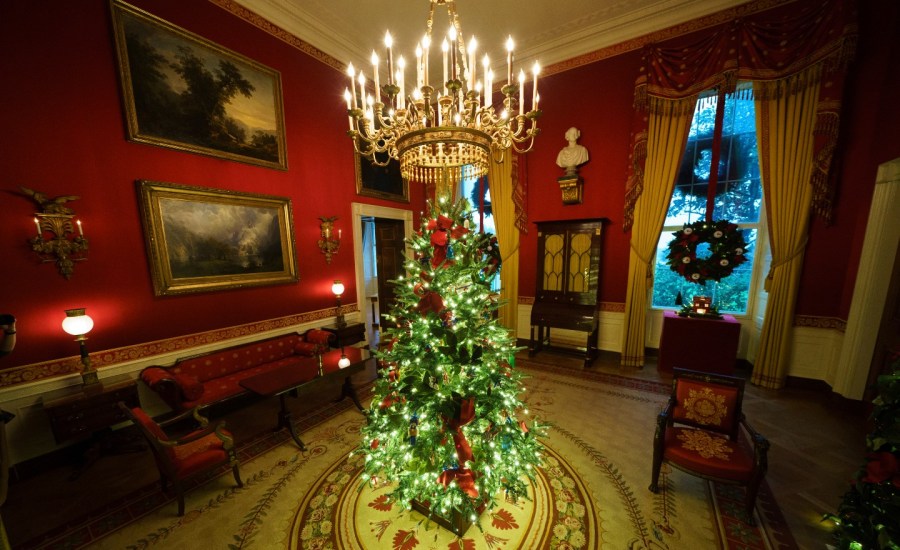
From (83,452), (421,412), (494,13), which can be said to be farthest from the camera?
(494,13)

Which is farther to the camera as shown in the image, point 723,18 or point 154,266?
point 723,18

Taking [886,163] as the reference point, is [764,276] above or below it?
below

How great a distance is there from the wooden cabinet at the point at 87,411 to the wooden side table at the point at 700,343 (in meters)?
6.72

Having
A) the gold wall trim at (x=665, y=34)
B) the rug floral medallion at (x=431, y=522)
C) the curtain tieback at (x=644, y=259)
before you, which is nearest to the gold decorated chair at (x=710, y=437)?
the rug floral medallion at (x=431, y=522)

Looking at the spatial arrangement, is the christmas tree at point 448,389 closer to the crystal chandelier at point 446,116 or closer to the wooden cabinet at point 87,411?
the crystal chandelier at point 446,116

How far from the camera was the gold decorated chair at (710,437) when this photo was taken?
2100 mm

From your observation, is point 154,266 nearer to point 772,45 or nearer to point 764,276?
point 772,45

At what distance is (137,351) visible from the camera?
3.33 m

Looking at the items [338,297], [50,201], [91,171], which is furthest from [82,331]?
[338,297]

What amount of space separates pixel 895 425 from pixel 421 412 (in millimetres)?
2374

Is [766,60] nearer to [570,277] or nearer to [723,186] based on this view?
[723,186]

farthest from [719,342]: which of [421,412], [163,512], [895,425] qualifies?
[163,512]

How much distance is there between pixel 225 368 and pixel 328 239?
2.33 m

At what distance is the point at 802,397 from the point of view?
3814 millimetres
